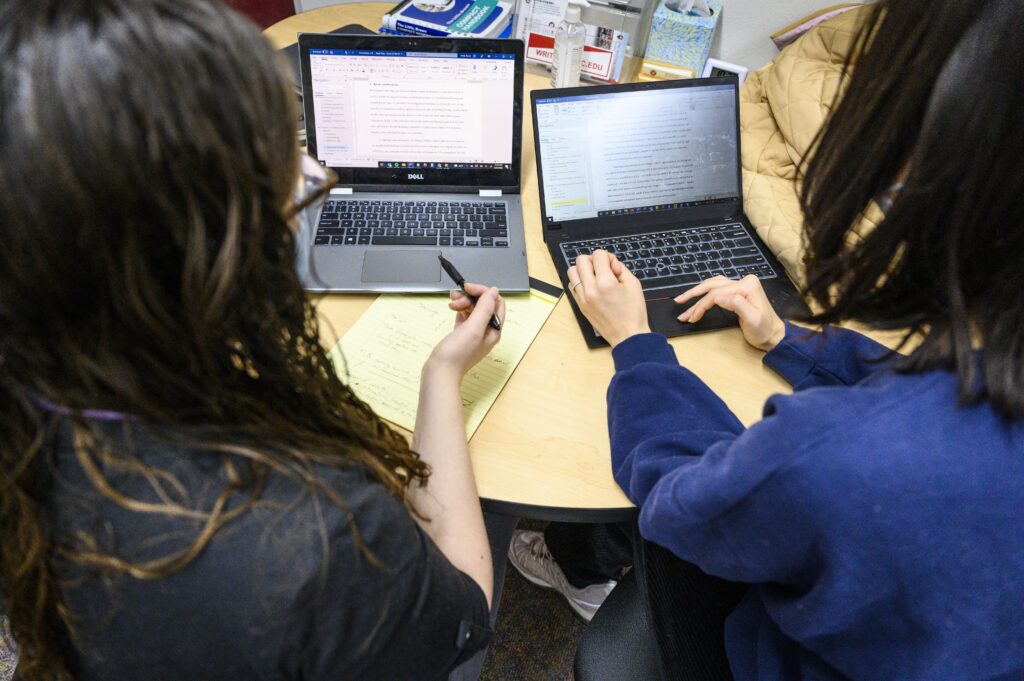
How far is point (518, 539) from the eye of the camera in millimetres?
1354

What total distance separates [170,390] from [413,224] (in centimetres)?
62

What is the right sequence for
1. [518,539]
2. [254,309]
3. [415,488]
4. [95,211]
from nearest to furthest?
1. [95,211]
2. [254,309]
3. [415,488]
4. [518,539]

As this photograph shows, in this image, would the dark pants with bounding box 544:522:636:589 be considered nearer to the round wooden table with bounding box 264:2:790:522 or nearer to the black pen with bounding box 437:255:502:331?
the round wooden table with bounding box 264:2:790:522

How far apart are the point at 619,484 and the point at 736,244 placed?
0.48 m

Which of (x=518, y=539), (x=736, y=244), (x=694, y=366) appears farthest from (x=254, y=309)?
(x=518, y=539)

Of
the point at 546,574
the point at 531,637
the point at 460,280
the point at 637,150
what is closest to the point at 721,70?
the point at 637,150

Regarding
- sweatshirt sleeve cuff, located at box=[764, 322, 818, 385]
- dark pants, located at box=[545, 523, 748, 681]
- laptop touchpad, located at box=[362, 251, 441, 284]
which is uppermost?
laptop touchpad, located at box=[362, 251, 441, 284]

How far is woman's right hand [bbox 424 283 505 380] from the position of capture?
0.78m

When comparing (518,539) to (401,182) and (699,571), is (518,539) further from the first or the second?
(401,182)

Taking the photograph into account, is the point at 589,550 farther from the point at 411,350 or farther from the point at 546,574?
the point at 411,350

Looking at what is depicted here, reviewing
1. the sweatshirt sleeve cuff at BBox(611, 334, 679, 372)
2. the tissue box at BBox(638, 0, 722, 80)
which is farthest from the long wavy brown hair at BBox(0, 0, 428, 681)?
the tissue box at BBox(638, 0, 722, 80)

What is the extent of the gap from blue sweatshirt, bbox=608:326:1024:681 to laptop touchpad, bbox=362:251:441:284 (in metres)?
0.49

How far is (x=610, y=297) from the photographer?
873 mm

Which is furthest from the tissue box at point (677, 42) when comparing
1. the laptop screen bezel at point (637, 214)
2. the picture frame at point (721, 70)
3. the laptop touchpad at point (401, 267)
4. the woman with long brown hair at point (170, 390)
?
the woman with long brown hair at point (170, 390)
